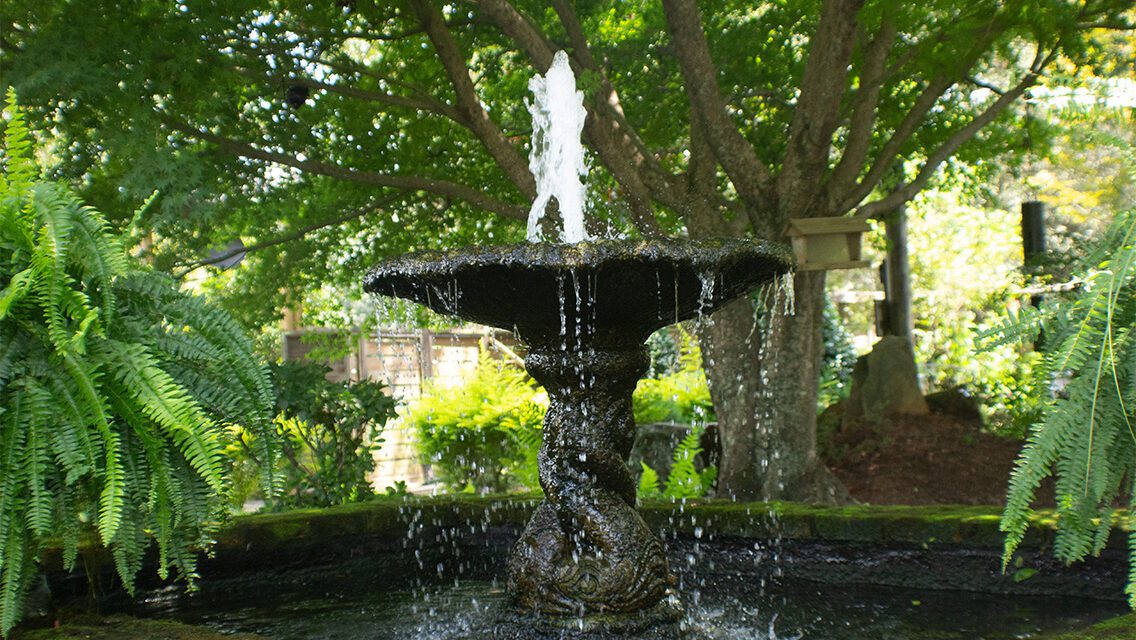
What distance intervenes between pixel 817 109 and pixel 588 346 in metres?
3.16

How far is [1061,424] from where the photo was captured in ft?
9.11

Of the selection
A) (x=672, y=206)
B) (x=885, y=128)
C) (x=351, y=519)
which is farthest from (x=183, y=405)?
(x=885, y=128)

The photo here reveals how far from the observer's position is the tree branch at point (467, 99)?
640cm

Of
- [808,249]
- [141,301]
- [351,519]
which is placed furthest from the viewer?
[808,249]

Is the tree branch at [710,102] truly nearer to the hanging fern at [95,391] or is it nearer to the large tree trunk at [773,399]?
the large tree trunk at [773,399]

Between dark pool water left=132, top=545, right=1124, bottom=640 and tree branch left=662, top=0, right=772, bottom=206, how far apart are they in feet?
9.25

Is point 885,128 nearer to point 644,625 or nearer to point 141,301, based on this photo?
point 644,625

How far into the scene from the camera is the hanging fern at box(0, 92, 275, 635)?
258cm

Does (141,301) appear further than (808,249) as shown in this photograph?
No

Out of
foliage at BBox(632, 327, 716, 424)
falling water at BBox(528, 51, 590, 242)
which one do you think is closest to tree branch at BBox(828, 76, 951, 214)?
falling water at BBox(528, 51, 590, 242)

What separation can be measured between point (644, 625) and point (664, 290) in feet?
4.33

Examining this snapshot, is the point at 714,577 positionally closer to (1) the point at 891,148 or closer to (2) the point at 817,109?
(2) the point at 817,109

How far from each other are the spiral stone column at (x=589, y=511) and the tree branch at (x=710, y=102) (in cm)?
270

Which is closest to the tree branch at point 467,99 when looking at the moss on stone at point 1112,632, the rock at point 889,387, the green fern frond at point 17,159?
the green fern frond at point 17,159
